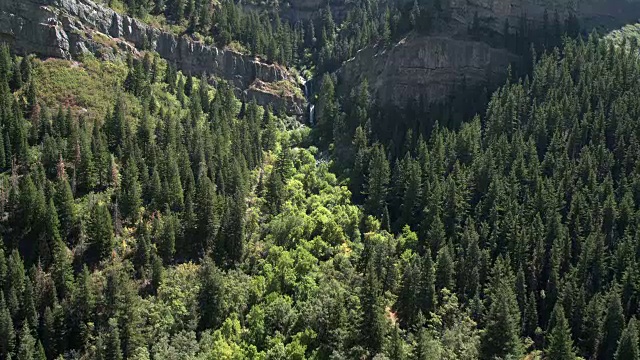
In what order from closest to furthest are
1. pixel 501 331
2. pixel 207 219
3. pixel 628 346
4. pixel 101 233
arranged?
1. pixel 628 346
2. pixel 501 331
3. pixel 101 233
4. pixel 207 219

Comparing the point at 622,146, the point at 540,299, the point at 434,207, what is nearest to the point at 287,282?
the point at 434,207

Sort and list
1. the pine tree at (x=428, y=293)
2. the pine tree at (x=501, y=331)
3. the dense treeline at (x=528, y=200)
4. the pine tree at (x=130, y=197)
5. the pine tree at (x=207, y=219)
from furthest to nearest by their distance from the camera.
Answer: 1. the pine tree at (x=207, y=219)
2. the pine tree at (x=130, y=197)
3. the pine tree at (x=428, y=293)
4. the dense treeline at (x=528, y=200)
5. the pine tree at (x=501, y=331)

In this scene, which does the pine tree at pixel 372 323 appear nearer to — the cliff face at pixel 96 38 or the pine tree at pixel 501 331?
the pine tree at pixel 501 331

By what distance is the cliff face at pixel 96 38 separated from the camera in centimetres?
16525

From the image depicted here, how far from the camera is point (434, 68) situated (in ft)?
626

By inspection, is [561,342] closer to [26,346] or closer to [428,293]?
[428,293]

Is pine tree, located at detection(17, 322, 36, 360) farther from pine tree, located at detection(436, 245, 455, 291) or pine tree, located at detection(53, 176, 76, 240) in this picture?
pine tree, located at detection(436, 245, 455, 291)

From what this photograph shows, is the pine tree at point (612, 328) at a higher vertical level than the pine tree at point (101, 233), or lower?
lower

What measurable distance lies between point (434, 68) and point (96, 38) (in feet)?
284

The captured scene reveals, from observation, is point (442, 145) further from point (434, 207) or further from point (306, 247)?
point (306, 247)

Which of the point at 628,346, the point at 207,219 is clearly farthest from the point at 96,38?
the point at 628,346

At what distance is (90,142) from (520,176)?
84558 millimetres

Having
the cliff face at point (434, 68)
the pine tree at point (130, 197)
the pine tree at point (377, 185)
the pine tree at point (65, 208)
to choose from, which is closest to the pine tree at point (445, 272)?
the pine tree at point (377, 185)

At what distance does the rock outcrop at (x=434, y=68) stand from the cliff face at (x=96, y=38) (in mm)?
27635
